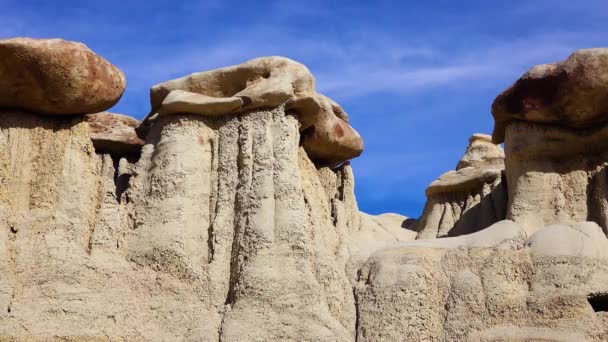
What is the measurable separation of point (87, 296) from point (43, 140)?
244 cm

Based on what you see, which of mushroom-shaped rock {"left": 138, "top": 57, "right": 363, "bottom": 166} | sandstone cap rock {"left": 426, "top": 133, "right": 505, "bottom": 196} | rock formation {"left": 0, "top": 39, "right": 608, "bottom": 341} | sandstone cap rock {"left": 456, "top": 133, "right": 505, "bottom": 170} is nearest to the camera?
rock formation {"left": 0, "top": 39, "right": 608, "bottom": 341}

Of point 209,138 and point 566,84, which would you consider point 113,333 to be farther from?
point 566,84

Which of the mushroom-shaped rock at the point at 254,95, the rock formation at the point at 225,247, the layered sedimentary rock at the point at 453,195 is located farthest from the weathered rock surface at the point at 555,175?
the layered sedimentary rock at the point at 453,195

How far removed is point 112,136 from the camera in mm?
18906

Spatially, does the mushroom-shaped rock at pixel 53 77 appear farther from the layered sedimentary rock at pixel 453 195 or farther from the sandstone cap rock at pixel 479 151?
the sandstone cap rock at pixel 479 151

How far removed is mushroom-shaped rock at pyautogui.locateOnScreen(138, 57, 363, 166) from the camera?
17.1 metres

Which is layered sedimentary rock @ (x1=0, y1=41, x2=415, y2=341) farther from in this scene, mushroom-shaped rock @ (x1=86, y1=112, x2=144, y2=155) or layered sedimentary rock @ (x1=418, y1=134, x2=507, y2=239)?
layered sedimentary rock @ (x1=418, y1=134, x2=507, y2=239)

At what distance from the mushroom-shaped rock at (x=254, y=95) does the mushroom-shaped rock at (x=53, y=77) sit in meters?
1.22

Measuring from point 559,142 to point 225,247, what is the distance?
6.42 m

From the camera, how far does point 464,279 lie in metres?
16.4

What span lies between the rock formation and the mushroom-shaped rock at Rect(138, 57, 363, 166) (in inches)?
1.1

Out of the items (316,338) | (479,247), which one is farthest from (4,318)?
(479,247)

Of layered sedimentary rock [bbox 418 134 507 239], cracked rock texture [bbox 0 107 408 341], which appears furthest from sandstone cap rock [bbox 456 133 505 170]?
cracked rock texture [bbox 0 107 408 341]

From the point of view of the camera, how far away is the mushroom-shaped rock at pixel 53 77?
15750 millimetres
